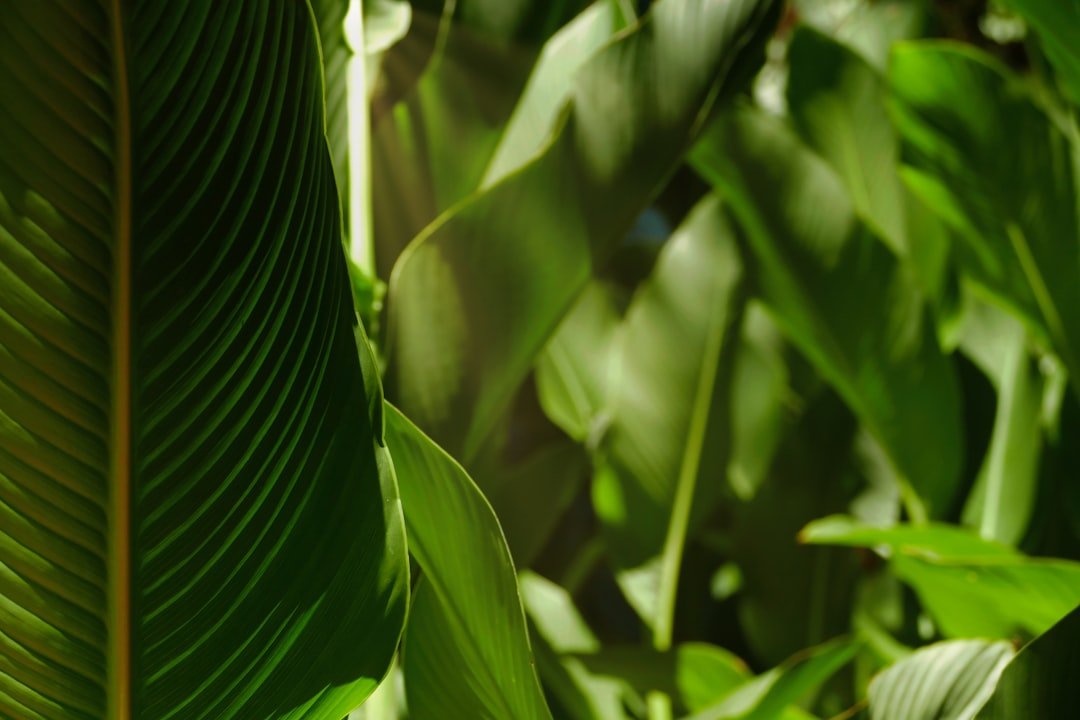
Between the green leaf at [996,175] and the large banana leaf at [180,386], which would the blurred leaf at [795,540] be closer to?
the green leaf at [996,175]

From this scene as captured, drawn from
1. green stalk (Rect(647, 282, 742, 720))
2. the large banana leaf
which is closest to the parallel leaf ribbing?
the large banana leaf

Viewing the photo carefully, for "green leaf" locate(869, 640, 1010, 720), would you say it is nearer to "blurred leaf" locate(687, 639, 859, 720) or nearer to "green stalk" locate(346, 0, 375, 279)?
"blurred leaf" locate(687, 639, 859, 720)

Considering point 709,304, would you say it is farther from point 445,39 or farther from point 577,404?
point 445,39

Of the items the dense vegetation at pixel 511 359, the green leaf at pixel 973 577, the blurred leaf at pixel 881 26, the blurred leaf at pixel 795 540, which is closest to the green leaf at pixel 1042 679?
the dense vegetation at pixel 511 359

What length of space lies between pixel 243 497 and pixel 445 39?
37 centimetres

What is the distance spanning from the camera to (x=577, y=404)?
2.74 feet

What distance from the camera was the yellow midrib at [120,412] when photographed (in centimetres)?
25

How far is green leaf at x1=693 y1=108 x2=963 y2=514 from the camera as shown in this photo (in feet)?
2.15

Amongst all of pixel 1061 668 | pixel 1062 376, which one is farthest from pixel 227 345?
pixel 1062 376

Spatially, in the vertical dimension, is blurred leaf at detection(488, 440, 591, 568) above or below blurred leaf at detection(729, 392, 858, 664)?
above

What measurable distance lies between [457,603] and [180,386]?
14 cm

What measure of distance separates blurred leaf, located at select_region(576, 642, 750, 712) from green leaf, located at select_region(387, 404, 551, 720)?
220 mm

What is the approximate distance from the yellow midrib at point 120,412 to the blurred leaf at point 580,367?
21.2 inches

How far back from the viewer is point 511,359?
468 mm
